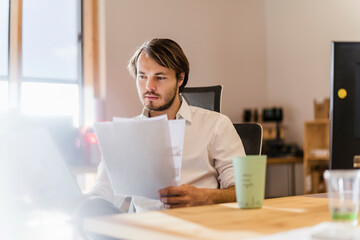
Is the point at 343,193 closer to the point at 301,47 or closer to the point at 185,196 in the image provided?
the point at 185,196

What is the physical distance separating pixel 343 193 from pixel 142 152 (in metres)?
0.66

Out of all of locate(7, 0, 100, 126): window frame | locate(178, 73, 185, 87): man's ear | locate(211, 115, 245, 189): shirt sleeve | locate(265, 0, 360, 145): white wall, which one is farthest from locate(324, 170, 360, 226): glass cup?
locate(265, 0, 360, 145): white wall

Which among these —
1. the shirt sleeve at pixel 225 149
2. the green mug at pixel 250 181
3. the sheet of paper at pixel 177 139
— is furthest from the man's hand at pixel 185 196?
the green mug at pixel 250 181

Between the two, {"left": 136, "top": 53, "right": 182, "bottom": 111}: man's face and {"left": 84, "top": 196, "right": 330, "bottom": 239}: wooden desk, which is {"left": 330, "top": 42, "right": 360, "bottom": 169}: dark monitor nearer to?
{"left": 84, "top": 196, "right": 330, "bottom": 239}: wooden desk

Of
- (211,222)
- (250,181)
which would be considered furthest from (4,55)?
(211,222)

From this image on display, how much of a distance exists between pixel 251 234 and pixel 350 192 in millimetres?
200

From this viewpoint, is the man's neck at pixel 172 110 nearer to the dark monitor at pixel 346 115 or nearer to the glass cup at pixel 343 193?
the dark monitor at pixel 346 115

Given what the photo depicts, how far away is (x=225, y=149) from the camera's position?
1.85 meters

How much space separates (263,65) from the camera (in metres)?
6.28

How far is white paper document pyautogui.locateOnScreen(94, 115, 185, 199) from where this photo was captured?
1338 mm

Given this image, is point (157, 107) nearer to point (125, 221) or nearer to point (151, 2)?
point (125, 221)

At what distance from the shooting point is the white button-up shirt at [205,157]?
183cm

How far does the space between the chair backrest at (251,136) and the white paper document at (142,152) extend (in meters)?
0.66

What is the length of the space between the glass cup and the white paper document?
1.76 feet
